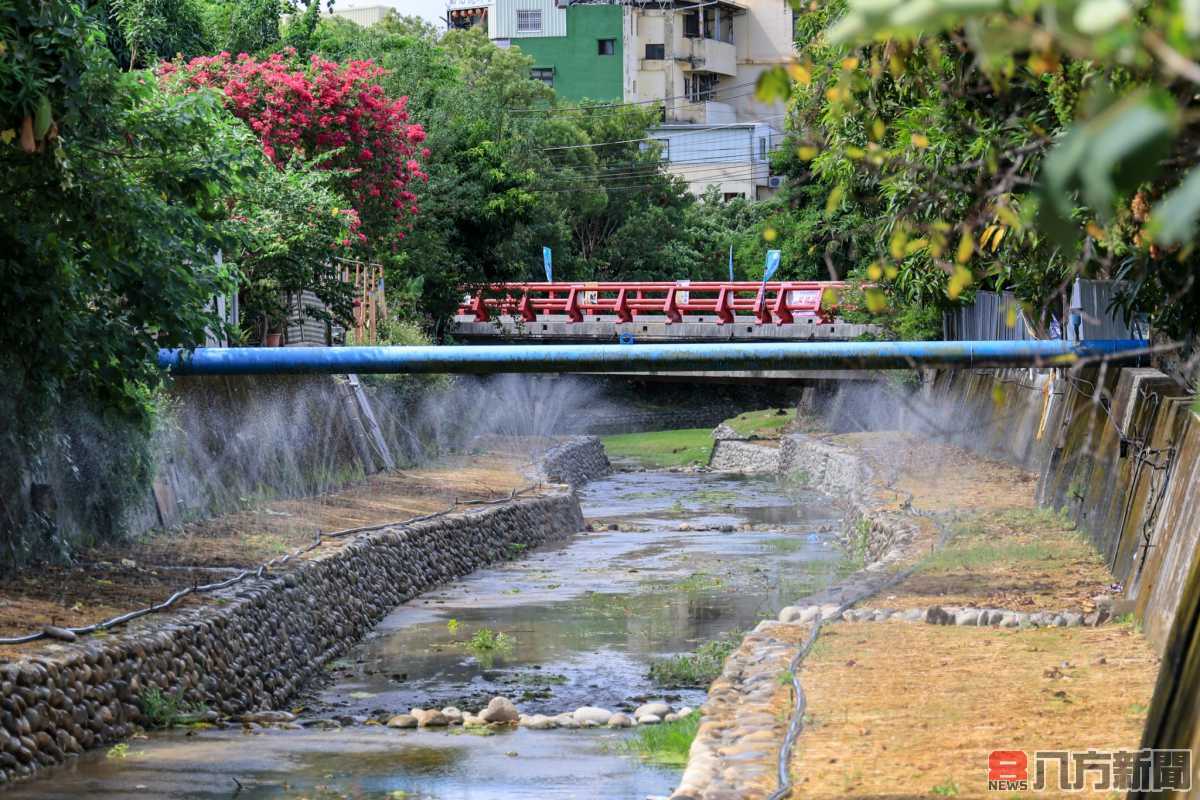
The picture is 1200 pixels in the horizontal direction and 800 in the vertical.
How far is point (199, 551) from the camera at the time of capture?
16141mm

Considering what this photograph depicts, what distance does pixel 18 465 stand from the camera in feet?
45.0

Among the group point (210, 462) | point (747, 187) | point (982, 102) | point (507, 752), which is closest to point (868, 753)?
point (507, 752)

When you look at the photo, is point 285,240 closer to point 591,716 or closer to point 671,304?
point 591,716

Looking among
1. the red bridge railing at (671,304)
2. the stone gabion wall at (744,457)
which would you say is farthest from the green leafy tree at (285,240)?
the stone gabion wall at (744,457)

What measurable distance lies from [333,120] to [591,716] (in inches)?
688

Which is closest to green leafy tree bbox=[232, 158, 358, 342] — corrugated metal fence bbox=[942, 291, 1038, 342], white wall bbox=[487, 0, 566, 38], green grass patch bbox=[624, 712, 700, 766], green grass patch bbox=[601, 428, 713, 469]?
corrugated metal fence bbox=[942, 291, 1038, 342]

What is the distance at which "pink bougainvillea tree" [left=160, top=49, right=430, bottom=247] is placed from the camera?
1043 inches

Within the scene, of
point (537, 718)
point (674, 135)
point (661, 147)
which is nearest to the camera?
point (537, 718)

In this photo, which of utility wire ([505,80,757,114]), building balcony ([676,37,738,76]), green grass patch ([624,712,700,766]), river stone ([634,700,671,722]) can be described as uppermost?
building balcony ([676,37,738,76])

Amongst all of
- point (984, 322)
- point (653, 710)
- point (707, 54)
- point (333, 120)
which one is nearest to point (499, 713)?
point (653, 710)

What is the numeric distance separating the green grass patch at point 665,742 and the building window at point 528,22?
60622 mm

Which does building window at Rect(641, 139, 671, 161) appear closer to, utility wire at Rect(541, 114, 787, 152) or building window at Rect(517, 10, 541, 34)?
utility wire at Rect(541, 114, 787, 152)

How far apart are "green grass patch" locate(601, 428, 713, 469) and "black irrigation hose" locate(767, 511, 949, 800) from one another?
30670 millimetres

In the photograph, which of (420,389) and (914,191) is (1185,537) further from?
(420,389)
